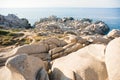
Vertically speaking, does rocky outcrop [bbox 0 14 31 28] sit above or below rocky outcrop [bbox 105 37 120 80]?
below

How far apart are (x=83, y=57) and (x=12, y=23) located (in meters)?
106

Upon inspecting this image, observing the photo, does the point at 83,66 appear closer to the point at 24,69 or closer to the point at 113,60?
the point at 113,60

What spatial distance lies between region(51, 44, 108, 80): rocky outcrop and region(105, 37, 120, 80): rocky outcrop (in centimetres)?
111

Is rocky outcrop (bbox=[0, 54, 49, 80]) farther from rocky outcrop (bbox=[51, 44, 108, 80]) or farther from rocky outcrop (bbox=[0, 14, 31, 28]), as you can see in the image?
rocky outcrop (bbox=[0, 14, 31, 28])

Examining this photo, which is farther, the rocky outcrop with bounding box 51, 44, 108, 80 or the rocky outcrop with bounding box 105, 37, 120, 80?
the rocky outcrop with bounding box 51, 44, 108, 80

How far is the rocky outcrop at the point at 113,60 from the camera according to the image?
57.8 ft

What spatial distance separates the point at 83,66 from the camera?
20234 mm

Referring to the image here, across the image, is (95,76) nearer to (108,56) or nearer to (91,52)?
(108,56)

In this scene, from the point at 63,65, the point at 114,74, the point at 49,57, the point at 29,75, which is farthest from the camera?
the point at 49,57

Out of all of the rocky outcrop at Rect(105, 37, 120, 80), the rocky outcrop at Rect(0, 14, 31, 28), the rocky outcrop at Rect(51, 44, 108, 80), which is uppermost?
the rocky outcrop at Rect(105, 37, 120, 80)

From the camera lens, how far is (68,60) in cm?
2230

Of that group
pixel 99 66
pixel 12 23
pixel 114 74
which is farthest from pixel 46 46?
pixel 12 23

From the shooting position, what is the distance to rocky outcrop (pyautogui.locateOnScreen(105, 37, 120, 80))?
57.8 feet

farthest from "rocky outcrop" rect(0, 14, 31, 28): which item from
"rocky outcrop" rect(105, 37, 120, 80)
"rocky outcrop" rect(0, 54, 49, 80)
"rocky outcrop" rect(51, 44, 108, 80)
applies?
"rocky outcrop" rect(105, 37, 120, 80)
